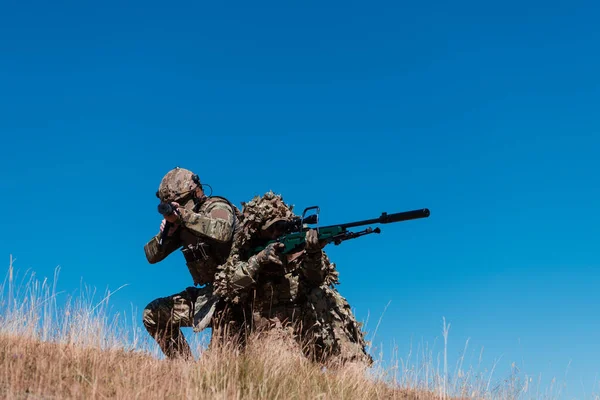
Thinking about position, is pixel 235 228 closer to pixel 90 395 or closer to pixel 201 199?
pixel 201 199

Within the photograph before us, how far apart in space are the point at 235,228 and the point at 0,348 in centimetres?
382

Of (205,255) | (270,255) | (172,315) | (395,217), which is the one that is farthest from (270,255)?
(172,315)

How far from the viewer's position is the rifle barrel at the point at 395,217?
8332 mm

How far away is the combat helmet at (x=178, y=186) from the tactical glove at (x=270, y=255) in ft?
6.62

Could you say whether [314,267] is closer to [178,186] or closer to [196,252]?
[196,252]

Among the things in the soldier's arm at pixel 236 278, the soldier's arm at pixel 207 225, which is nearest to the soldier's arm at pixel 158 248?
the soldier's arm at pixel 207 225

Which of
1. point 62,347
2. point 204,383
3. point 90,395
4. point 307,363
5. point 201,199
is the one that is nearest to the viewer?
point 90,395

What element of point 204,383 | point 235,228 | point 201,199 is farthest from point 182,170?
point 204,383

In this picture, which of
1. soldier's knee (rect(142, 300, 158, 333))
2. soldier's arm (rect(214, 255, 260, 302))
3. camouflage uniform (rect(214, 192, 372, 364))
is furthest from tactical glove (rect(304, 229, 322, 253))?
soldier's knee (rect(142, 300, 158, 333))

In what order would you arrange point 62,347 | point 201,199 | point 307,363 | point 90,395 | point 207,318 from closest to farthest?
point 90,395 < point 62,347 < point 307,363 < point 207,318 < point 201,199

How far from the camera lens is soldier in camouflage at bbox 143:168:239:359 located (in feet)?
31.2

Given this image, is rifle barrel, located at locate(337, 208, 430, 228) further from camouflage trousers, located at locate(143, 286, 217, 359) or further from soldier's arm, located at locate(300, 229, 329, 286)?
camouflage trousers, located at locate(143, 286, 217, 359)

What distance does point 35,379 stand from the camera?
6379mm

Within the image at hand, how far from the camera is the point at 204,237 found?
9.91m
